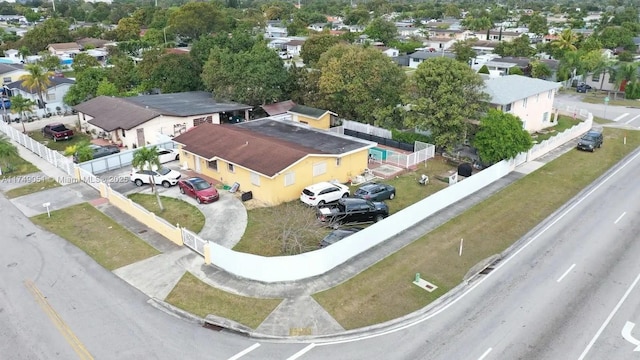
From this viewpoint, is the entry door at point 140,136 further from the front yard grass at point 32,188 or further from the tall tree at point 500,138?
the tall tree at point 500,138

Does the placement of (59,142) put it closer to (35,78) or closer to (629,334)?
(35,78)

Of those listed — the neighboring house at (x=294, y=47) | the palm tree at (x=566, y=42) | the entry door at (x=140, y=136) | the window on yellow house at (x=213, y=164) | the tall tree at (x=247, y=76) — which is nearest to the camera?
the window on yellow house at (x=213, y=164)

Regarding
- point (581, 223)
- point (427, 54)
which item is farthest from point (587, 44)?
point (581, 223)

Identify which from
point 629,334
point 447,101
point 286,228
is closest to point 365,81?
point 447,101

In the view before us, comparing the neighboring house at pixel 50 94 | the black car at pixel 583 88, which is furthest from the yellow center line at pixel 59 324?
the black car at pixel 583 88

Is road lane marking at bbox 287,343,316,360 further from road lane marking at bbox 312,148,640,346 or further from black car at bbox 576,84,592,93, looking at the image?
black car at bbox 576,84,592,93

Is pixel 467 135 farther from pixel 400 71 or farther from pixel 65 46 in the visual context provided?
pixel 65 46
